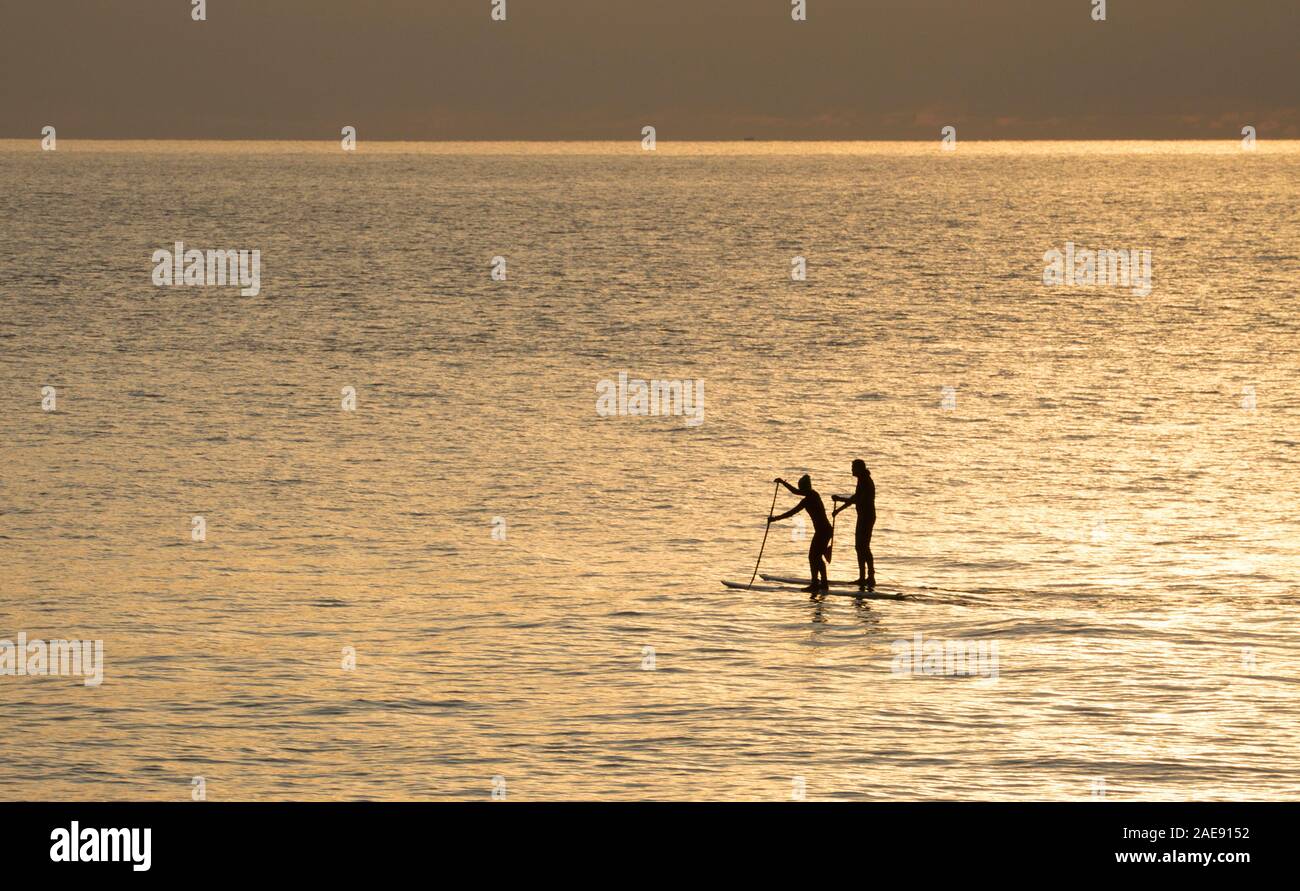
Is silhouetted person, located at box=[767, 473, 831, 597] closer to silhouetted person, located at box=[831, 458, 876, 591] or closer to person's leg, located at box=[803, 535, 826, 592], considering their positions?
person's leg, located at box=[803, 535, 826, 592]

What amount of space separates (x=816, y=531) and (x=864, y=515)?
90 centimetres

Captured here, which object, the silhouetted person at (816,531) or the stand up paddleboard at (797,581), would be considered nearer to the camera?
the silhouetted person at (816,531)

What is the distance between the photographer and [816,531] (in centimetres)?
3003

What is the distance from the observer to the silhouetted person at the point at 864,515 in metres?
29.8

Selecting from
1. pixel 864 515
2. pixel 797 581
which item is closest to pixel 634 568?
pixel 797 581

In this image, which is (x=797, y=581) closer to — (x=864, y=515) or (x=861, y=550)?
(x=861, y=550)

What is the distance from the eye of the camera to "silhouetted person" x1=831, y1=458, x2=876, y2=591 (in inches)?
1171

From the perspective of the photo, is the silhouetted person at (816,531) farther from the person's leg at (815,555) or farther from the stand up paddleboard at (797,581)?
the stand up paddleboard at (797,581)

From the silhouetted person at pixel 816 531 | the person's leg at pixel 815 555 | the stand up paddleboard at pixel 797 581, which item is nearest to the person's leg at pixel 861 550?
the stand up paddleboard at pixel 797 581

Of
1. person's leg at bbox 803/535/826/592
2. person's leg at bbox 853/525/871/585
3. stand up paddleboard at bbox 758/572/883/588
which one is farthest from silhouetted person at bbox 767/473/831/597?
person's leg at bbox 853/525/871/585

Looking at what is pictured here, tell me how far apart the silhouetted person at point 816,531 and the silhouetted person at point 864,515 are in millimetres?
314

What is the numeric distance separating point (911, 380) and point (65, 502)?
40.5 metres

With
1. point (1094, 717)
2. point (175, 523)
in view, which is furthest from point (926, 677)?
point (175, 523)
